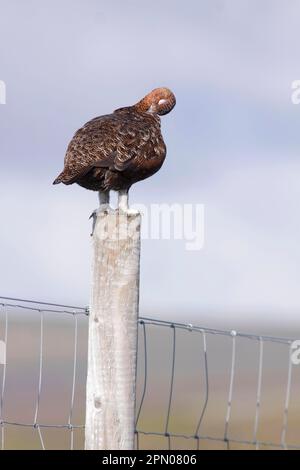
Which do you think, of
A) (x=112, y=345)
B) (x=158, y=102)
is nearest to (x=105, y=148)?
(x=158, y=102)

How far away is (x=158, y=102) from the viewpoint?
893cm

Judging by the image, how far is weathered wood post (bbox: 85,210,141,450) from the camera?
5.59 metres

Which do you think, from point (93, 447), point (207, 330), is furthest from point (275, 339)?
point (93, 447)

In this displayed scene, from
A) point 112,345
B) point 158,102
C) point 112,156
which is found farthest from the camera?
point 158,102

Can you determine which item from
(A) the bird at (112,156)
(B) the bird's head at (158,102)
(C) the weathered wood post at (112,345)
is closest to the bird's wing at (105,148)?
(A) the bird at (112,156)

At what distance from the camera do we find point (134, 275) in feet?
18.6

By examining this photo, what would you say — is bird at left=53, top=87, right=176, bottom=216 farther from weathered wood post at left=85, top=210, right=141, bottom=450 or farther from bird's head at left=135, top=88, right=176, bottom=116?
weathered wood post at left=85, top=210, right=141, bottom=450

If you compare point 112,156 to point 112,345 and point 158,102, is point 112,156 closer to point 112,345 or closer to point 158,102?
point 158,102

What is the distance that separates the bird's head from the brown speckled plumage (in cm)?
84

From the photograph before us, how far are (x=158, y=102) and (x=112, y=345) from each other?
3.90 metres

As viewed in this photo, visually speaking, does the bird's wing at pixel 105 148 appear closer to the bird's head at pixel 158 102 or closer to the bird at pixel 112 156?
the bird at pixel 112 156

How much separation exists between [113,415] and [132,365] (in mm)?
336
